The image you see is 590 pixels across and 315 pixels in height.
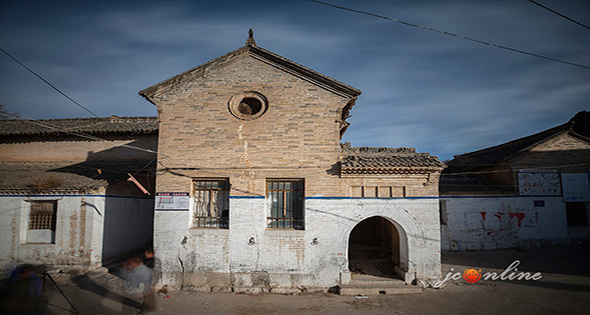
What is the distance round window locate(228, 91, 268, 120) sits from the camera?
10.2 m

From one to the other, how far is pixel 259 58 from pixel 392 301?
30.2ft

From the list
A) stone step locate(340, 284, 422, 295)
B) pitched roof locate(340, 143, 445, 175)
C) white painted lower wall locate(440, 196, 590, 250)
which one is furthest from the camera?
white painted lower wall locate(440, 196, 590, 250)

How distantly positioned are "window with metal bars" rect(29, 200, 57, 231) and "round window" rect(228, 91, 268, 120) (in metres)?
8.69

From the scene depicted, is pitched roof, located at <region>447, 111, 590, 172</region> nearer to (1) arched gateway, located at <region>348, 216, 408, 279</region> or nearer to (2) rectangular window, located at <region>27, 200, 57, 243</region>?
(1) arched gateway, located at <region>348, 216, 408, 279</region>

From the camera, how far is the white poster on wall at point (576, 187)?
1666 centimetres

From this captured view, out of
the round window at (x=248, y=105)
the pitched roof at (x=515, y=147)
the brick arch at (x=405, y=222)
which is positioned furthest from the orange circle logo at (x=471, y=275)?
the round window at (x=248, y=105)

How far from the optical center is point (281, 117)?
10133 mm

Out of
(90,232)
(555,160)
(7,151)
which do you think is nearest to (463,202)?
(555,160)

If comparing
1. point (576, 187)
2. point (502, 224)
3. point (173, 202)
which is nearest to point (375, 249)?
point (502, 224)

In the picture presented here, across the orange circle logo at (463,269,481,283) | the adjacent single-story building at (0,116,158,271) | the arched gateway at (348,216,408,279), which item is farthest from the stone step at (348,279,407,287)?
the adjacent single-story building at (0,116,158,271)

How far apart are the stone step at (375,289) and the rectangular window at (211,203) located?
459 cm

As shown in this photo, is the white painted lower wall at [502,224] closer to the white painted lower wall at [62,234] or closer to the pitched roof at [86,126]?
the white painted lower wall at [62,234]

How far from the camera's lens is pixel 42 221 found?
39.1 feet

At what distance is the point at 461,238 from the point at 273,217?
38.0 ft
